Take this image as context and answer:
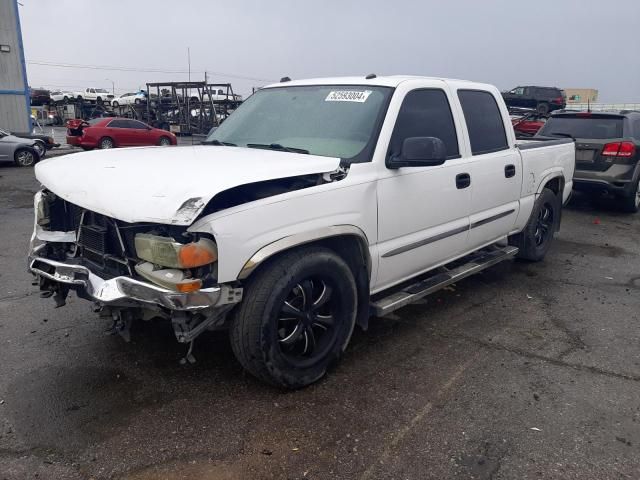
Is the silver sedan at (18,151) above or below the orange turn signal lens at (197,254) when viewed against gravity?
below

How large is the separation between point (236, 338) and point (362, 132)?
1.67 metres

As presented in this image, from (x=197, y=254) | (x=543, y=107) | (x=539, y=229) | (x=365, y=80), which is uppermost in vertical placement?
(x=365, y=80)

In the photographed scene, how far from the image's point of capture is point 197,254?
2.69 meters

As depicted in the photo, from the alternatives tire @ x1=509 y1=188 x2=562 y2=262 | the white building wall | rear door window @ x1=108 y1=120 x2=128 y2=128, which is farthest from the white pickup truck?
the white building wall

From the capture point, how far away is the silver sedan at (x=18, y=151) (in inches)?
612

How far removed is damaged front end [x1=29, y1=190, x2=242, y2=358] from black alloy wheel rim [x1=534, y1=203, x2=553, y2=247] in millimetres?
4360

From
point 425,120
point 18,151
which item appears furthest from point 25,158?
point 425,120

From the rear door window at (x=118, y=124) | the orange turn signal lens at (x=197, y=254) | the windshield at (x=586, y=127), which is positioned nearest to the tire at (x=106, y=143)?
the rear door window at (x=118, y=124)

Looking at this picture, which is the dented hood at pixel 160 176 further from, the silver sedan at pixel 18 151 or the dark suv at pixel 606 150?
the silver sedan at pixel 18 151

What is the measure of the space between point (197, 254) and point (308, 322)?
2.96 ft

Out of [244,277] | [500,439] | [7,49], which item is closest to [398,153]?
[244,277]

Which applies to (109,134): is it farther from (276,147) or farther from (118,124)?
(276,147)

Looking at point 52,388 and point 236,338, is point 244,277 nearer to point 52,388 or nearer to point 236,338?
point 236,338

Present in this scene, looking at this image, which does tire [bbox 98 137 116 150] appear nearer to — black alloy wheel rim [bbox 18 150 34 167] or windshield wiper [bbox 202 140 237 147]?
black alloy wheel rim [bbox 18 150 34 167]
